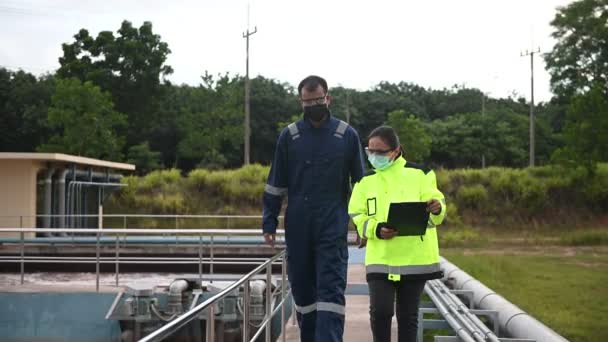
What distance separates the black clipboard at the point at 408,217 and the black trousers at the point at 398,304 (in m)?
0.34

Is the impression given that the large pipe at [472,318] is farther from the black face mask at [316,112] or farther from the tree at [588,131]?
the tree at [588,131]

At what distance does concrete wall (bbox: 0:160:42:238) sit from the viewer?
2380cm

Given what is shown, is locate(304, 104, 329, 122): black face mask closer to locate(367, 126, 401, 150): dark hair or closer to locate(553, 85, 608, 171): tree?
locate(367, 126, 401, 150): dark hair

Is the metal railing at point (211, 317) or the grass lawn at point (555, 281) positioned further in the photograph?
the grass lawn at point (555, 281)

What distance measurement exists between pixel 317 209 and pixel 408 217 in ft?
1.88

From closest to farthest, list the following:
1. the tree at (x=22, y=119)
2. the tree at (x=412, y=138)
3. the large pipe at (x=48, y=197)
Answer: the large pipe at (x=48, y=197), the tree at (x=412, y=138), the tree at (x=22, y=119)

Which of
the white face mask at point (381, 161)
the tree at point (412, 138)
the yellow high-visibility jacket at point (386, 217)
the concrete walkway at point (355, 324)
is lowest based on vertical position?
the concrete walkway at point (355, 324)

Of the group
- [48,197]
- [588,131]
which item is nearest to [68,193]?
[48,197]

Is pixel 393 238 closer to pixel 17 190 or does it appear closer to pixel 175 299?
pixel 175 299

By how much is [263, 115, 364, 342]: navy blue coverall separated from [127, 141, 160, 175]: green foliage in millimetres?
51552

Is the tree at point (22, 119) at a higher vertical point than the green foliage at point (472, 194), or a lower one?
higher

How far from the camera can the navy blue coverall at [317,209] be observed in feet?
16.5

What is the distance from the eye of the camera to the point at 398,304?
529 cm

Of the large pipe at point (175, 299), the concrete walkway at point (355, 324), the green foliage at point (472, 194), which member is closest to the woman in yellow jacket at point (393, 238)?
the concrete walkway at point (355, 324)
